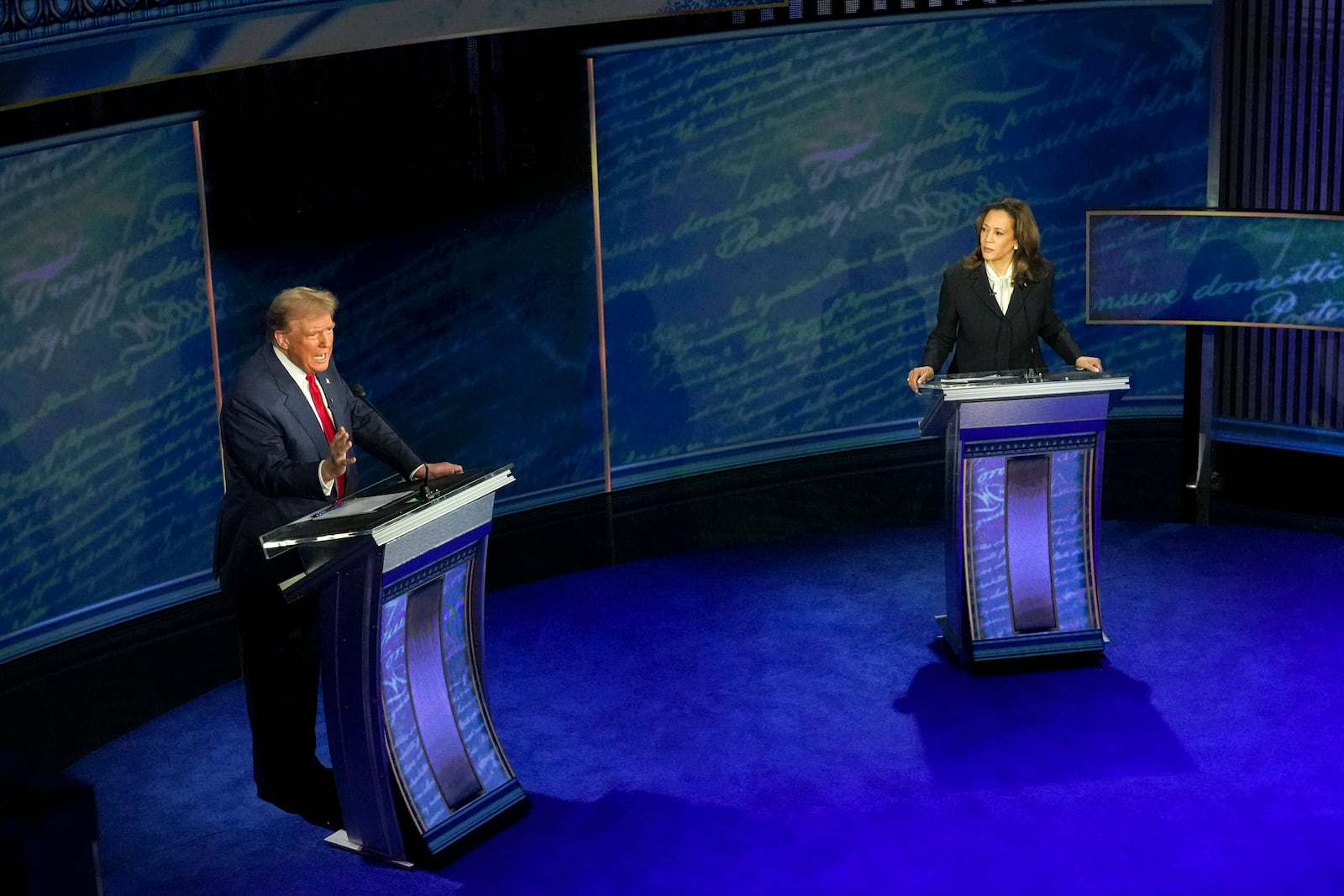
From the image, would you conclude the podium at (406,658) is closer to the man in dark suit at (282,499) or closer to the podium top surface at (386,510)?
the podium top surface at (386,510)

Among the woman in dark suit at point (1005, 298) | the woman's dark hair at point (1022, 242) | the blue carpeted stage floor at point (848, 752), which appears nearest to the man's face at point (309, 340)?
the blue carpeted stage floor at point (848, 752)

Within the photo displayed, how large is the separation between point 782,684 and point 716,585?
3.52 feet

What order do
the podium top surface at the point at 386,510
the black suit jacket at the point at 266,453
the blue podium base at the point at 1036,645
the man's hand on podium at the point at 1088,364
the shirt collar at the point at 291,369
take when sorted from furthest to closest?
the blue podium base at the point at 1036,645
the man's hand on podium at the point at 1088,364
the shirt collar at the point at 291,369
the black suit jacket at the point at 266,453
the podium top surface at the point at 386,510

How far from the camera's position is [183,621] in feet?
20.6

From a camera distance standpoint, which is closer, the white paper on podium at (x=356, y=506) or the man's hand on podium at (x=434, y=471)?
the white paper on podium at (x=356, y=506)

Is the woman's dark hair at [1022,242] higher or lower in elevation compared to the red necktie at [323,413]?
higher

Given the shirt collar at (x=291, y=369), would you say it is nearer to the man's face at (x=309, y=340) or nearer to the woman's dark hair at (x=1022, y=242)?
the man's face at (x=309, y=340)

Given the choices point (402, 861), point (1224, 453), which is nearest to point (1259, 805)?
point (402, 861)

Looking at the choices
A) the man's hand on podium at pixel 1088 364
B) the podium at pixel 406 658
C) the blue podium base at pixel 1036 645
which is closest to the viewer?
the podium at pixel 406 658

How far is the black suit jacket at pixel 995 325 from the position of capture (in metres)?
5.79

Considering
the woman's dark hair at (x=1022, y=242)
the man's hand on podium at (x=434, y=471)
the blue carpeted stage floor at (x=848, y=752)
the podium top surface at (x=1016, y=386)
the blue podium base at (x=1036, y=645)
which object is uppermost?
the woman's dark hair at (x=1022, y=242)

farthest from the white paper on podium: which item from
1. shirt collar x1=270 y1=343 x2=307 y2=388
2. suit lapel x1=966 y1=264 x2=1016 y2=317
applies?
suit lapel x1=966 y1=264 x2=1016 y2=317

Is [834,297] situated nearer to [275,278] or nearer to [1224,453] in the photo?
[1224,453]

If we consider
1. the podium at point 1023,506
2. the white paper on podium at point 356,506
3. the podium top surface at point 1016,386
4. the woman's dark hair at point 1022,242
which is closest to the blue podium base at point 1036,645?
the podium at point 1023,506
